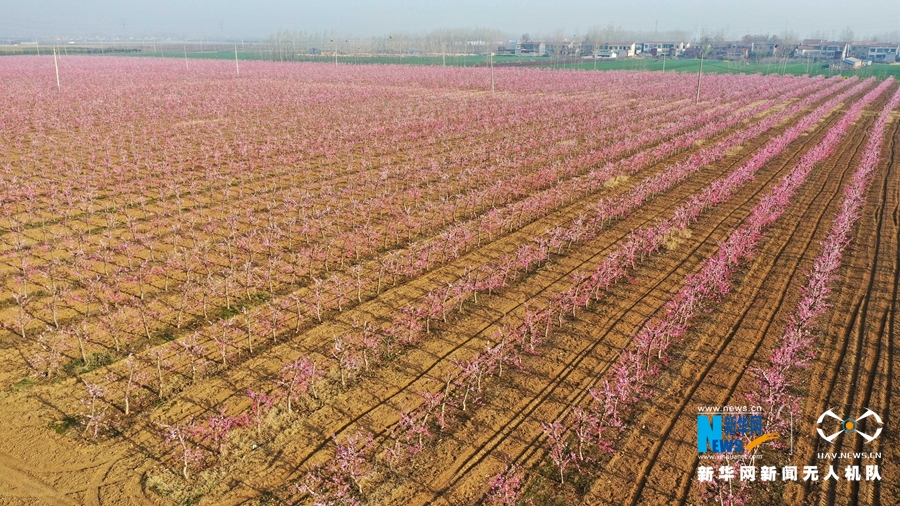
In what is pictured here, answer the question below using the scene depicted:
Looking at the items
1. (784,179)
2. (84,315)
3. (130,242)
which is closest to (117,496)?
(84,315)

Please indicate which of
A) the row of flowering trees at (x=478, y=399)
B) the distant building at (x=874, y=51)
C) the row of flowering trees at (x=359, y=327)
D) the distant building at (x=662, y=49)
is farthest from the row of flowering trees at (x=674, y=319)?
the distant building at (x=874, y=51)

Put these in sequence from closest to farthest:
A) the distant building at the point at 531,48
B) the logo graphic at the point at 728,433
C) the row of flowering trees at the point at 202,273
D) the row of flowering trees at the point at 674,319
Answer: the logo graphic at the point at 728,433
the row of flowering trees at the point at 674,319
the row of flowering trees at the point at 202,273
the distant building at the point at 531,48

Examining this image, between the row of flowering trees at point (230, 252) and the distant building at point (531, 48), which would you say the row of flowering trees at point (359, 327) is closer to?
the row of flowering trees at point (230, 252)

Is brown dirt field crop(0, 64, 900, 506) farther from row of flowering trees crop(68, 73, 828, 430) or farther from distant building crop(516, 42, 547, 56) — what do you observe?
distant building crop(516, 42, 547, 56)

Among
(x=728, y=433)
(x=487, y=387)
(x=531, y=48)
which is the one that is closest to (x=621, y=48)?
(x=531, y=48)

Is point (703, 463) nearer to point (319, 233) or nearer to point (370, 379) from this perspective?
point (370, 379)

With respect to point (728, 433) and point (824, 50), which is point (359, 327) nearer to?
point (728, 433)

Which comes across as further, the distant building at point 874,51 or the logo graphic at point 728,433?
the distant building at point 874,51

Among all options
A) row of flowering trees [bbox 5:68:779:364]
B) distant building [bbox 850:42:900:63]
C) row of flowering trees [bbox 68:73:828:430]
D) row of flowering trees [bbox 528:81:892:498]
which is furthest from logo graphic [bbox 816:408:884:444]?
distant building [bbox 850:42:900:63]

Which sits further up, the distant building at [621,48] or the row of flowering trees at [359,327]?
the distant building at [621,48]
